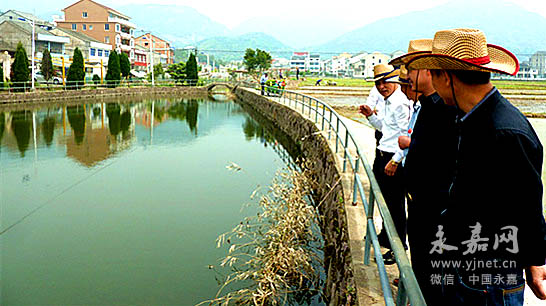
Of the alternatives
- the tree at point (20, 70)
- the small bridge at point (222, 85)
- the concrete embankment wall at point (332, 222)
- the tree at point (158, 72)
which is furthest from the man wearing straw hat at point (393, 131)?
the tree at point (158, 72)

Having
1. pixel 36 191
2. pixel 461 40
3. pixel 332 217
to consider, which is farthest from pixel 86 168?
pixel 461 40

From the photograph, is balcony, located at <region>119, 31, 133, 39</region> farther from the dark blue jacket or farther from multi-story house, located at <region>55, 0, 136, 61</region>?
the dark blue jacket

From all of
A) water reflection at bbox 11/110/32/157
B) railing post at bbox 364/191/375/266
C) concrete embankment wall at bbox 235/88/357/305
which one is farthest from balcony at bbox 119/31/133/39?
railing post at bbox 364/191/375/266

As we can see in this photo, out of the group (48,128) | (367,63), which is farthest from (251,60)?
(367,63)

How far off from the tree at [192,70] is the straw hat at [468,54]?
128 ft

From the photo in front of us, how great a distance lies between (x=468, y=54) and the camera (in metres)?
1.62

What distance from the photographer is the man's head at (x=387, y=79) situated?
143 inches

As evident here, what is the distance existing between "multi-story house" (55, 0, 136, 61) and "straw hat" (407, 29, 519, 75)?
197ft

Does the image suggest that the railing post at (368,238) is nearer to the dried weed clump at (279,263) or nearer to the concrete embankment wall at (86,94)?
the dried weed clump at (279,263)

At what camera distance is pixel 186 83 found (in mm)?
39281

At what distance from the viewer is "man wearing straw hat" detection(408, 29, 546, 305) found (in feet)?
4.88

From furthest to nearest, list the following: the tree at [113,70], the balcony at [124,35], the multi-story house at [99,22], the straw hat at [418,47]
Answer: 1. the balcony at [124,35]
2. the multi-story house at [99,22]
3. the tree at [113,70]
4. the straw hat at [418,47]

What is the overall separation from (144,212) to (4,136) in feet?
29.0

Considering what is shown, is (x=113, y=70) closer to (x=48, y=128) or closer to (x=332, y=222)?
(x=48, y=128)
